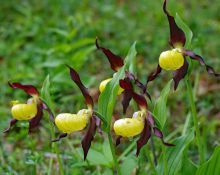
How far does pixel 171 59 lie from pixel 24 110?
1.73ft

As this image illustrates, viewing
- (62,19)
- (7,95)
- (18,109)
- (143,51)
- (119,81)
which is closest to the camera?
(119,81)

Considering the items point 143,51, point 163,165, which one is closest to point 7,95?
point 143,51

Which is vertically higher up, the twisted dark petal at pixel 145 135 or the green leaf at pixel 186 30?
the green leaf at pixel 186 30

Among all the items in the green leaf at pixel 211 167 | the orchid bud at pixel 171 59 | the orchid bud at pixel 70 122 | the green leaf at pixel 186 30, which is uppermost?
the green leaf at pixel 186 30

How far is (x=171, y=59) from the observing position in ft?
4.62

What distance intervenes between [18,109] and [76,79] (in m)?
0.29

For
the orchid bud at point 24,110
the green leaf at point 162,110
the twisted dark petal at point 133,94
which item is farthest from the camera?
the orchid bud at point 24,110

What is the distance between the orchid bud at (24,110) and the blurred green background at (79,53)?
176 millimetres

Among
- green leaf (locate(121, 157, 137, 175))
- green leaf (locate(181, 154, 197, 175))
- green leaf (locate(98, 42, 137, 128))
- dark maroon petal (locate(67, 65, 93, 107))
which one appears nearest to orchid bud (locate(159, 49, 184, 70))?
green leaf (locate(98, 42, 137, 128))

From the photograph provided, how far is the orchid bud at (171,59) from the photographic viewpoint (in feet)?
4.61

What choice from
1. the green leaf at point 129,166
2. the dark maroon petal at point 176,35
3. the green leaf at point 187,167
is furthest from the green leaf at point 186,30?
the green leaf at point 129,166

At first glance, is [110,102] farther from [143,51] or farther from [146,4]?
[146,4]

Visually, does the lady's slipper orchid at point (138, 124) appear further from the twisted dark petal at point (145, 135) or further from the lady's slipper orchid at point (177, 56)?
the lady's slipper orchid at point (177, 56)

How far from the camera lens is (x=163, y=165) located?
1581mm
